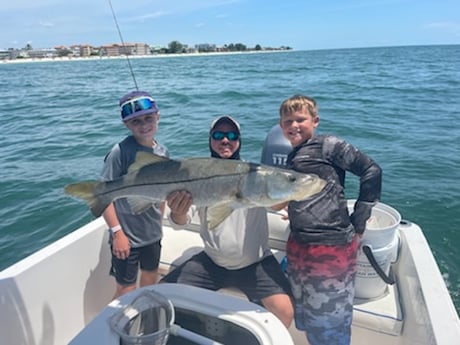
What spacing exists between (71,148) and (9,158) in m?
1.70

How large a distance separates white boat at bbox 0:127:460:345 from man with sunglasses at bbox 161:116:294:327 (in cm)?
20

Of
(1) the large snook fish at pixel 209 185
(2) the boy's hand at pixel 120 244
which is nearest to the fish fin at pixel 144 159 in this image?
(1) the large snook fish at pixel 209 185

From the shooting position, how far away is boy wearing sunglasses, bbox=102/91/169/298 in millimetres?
3113

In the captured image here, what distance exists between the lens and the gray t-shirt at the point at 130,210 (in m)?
3.13

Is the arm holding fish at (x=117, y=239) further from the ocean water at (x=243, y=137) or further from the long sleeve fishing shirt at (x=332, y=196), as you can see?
the ocean water at (x=243, y=137)

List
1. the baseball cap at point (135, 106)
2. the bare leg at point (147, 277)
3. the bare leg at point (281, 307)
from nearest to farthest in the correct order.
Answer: the bare leg at point (281, 307) → the baseball cap at point (135, 106) → the bare leg at point (147, 277)

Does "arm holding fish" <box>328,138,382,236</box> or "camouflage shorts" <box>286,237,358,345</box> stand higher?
"arm holding fish" <box>328,138,382,236</box>

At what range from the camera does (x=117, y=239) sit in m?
3.13

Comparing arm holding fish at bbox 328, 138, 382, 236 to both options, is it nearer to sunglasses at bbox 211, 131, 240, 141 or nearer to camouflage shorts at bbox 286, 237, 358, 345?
camouflage shorts at bbox 286, 237, 358, 345

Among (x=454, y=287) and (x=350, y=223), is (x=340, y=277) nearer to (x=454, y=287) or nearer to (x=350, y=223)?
(x=350, y=223)

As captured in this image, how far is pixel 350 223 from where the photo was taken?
2.71 m

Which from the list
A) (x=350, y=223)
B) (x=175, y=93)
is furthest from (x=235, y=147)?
(x=175, y=93)

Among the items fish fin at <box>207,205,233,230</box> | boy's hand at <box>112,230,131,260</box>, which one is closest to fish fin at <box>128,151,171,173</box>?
fish fin at <box>207,205,233,230</box>

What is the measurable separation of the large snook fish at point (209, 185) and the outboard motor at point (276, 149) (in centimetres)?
168
